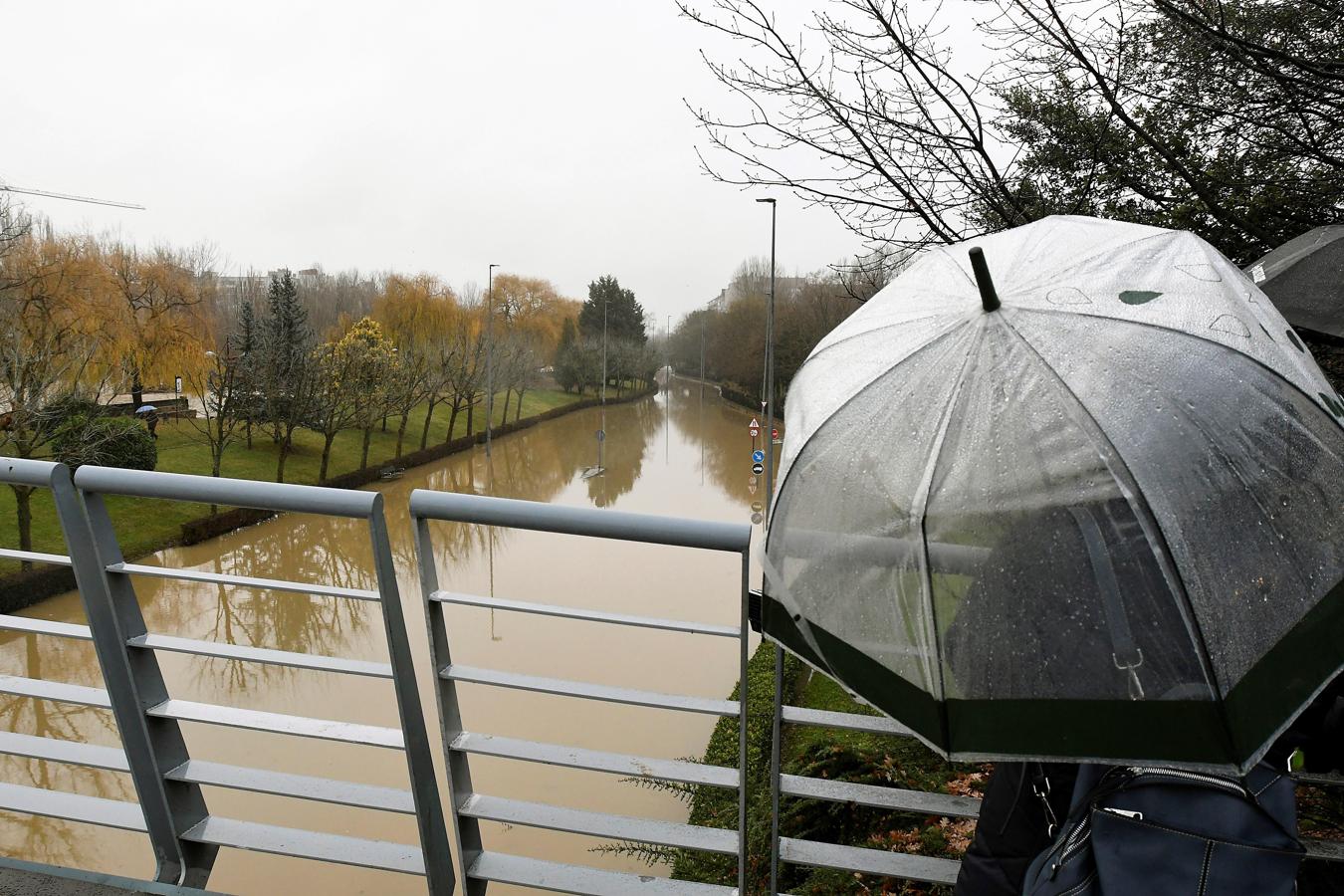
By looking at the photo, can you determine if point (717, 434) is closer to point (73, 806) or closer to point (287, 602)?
point (287, 602)

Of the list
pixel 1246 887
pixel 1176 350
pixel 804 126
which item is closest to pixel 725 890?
pixel 1246 887

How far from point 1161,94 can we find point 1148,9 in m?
0.39

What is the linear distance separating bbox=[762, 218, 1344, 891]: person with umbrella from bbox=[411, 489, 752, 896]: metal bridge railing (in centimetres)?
39

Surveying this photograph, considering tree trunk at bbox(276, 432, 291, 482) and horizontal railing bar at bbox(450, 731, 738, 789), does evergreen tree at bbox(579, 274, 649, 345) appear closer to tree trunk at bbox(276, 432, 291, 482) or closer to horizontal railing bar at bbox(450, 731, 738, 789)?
tree trunk at bbox(276, 432, 291, 482)

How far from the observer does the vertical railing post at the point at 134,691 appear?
1.81 meters

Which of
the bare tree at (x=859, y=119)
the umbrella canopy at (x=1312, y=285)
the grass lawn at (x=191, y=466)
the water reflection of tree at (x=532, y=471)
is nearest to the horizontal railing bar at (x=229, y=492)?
the umbrella canopy at (x=1312, y=285)

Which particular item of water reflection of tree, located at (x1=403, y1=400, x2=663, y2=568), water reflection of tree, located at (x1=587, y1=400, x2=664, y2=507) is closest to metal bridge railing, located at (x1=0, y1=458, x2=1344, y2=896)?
water reflection of tree, located at (x1=403, y1=400, x2=663, y2=568)

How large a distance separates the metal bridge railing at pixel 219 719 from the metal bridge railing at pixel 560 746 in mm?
76

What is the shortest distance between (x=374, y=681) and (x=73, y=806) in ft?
41.5

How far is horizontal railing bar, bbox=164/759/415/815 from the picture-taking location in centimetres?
190

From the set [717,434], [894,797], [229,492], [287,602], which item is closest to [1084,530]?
[894,797]

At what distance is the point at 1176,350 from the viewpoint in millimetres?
1078

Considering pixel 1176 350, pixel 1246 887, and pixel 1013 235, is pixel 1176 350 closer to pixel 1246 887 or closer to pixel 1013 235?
A: pixel 1013 235

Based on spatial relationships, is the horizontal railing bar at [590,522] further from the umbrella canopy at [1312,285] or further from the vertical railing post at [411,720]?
the umbrella canopy at [1312,285]
